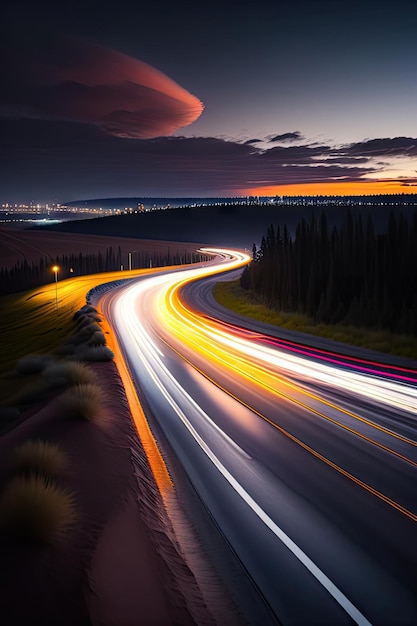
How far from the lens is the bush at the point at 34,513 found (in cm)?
752

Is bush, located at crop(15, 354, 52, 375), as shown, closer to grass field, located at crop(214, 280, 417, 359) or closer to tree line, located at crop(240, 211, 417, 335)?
grass field, located at crop(214, 280, 417, 359)

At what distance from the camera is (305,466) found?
1288 cm

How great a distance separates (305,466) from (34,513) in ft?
25.7

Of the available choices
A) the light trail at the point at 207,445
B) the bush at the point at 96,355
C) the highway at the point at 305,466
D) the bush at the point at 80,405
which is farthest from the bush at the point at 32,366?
the bush at the point at 80,405

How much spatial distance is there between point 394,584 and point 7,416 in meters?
15.2

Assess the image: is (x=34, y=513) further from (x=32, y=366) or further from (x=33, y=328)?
(x=33, y=328)

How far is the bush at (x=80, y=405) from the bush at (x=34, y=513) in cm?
588

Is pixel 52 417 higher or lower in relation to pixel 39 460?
lower

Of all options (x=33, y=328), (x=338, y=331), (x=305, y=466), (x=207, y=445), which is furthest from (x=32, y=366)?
(x=33, y=328)

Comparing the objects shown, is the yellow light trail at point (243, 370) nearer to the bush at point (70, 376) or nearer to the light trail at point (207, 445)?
the light trail at point (207, 445)

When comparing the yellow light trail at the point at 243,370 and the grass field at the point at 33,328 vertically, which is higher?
the yellow light trail at the point at 243,370

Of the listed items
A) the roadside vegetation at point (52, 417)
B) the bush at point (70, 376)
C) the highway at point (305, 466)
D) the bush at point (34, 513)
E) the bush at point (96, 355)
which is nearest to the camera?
the bush at point (34, 513)

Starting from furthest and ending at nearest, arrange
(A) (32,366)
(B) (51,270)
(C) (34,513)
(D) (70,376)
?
(B) (51,270) < (A) (32,366) < (D) (70,376) < (C) (34,513)

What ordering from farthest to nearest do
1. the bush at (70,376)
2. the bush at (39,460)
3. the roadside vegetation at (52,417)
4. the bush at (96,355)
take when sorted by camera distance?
1. the bush at (96,355)
2. the bush at (70,376)
3. the bush at (39,460)
4. the roadside vegetation at (52,417)
